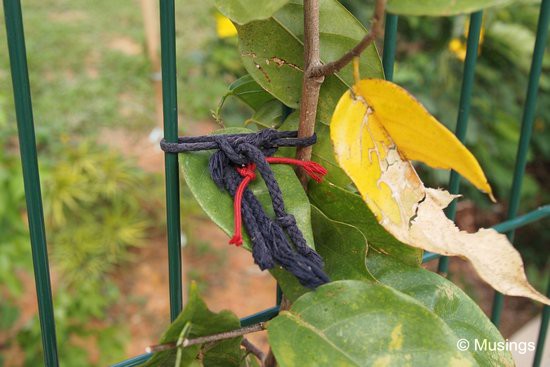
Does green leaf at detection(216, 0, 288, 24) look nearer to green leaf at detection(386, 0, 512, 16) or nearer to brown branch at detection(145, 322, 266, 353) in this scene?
green leaf at detection(386, 0, 512, 16)

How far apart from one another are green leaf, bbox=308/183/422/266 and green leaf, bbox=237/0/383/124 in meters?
0.07

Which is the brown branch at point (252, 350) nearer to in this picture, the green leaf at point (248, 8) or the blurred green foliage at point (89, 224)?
the green leaf at point (248, 8)

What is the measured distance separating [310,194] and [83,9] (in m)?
4.23

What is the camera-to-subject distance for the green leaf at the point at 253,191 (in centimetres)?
52

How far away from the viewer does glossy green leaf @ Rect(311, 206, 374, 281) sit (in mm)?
552

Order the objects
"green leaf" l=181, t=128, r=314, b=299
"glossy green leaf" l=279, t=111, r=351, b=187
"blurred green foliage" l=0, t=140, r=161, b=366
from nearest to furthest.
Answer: "green leaf" l=181, t=128, r=314, b=299
"glossy green leaf" l=279, t=111, r=351, b=187
"blurred green foliage" l=0, t=140, r=161, b=366

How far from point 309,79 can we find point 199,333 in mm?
235

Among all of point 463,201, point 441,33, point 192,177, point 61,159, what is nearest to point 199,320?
point 192,177

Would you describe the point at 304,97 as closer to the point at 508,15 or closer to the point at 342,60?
the point at 342,60

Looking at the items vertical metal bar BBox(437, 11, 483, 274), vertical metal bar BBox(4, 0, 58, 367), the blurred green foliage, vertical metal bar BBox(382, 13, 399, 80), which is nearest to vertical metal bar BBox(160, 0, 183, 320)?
vertical metal bar BBox(4, 0, 58, 367)

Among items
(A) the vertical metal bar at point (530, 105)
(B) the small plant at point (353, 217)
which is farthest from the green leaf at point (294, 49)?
(A) the vertical metal bar at point (530, 105)

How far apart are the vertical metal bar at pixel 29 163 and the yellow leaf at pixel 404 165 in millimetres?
247

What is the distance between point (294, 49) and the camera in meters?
0.59

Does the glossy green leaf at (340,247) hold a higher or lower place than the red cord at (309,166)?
lower
